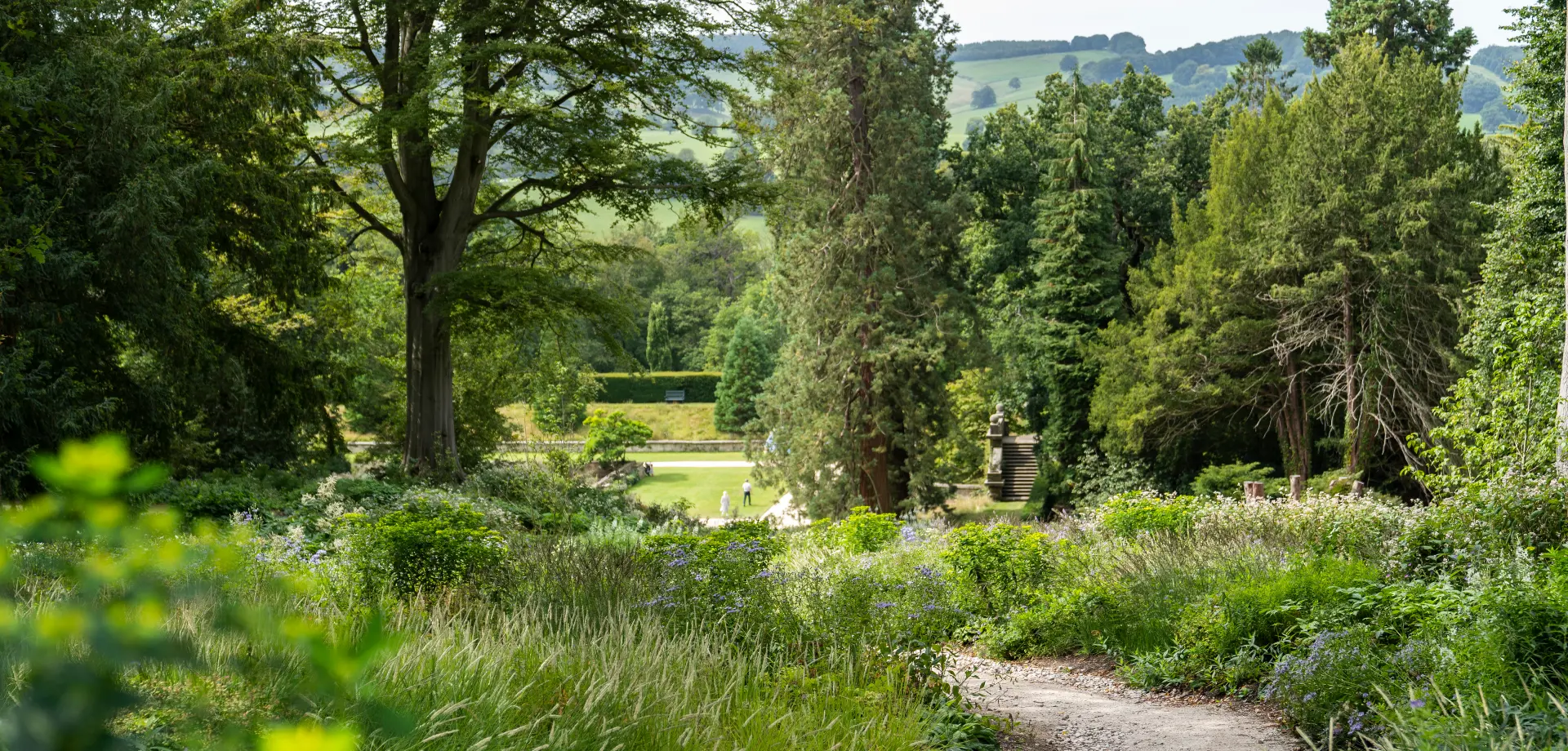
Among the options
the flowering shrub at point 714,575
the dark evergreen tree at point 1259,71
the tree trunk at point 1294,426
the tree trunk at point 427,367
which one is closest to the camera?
the flowering shrub at point 714,575

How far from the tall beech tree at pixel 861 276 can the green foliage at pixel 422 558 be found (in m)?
17.6

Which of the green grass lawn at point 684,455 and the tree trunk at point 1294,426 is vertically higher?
the tree trunk at point 1294,426

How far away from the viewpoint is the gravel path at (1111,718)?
5.65 m

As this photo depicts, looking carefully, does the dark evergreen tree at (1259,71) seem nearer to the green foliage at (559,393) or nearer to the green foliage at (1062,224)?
the green foliage at (1062,224)

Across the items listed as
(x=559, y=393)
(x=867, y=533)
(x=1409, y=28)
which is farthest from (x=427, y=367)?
(x=1409, y=28)

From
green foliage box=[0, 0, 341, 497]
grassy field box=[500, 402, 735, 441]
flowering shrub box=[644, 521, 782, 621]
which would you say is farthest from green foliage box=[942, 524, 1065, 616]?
grassy field box=[500, 402, 735, 441]

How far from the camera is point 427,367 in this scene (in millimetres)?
16094

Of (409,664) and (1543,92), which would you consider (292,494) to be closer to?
(409,664)

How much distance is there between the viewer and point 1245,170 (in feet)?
81.9

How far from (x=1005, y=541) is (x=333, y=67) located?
12.0 meters

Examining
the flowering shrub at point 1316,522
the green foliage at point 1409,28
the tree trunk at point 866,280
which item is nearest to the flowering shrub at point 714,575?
the flowering shrub at point 1316,522

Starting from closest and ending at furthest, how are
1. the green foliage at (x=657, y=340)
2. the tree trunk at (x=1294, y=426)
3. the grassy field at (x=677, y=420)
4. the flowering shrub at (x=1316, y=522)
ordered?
1. the flowering shrub at (x=1316, y=522)
2. the tree trunk at (x=1294, y=426)
3. the grassy field at (x=677, y=420)
4. the green foliage at (x=657, y=340)

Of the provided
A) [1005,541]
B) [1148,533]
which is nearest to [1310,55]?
[1148,533]

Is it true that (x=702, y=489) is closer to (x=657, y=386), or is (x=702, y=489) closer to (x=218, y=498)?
(x=657, y=386)
